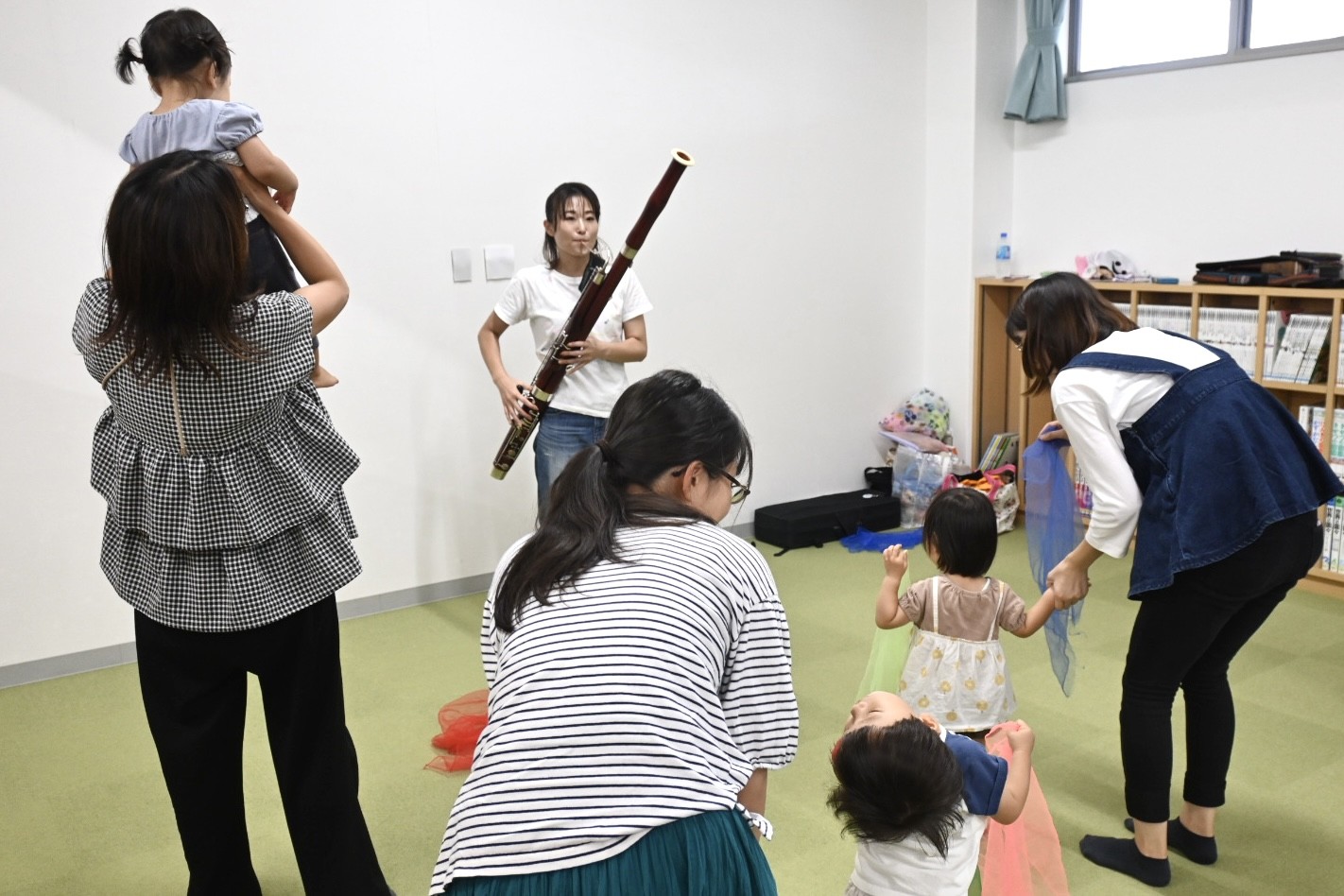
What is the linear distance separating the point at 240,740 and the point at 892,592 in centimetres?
128

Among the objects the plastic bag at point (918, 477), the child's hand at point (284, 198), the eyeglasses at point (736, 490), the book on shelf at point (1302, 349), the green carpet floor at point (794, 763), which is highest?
the child's hand at point (284, 198)

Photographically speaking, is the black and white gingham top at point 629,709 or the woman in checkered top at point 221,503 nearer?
the black and white gingham top at point 629,709

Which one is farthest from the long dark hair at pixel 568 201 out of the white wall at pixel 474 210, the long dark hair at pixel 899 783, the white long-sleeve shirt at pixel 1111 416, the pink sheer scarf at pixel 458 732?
the long dark hair at pixel 899 783

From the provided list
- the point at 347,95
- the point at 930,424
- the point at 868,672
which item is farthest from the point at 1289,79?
the point at 347,95

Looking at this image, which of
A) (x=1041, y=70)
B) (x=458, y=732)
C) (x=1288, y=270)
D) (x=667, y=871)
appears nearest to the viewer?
(x=667, y=871)

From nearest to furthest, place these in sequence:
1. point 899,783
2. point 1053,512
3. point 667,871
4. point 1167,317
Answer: point 667,871 → point 899,783 → point 1053,512 → point 1167,317

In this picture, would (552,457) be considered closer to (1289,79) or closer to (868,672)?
(868,672)

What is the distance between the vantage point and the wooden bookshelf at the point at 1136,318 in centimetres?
420

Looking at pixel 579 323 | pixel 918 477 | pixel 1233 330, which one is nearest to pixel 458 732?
pixel 579 323

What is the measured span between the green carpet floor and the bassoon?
79cm

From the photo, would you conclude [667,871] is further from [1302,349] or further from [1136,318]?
[1136,318]

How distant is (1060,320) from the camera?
2355 millimetres

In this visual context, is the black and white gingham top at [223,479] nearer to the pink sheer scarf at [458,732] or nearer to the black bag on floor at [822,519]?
the pink sheer scarf at [458,732]

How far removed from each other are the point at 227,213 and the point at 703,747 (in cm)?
103
